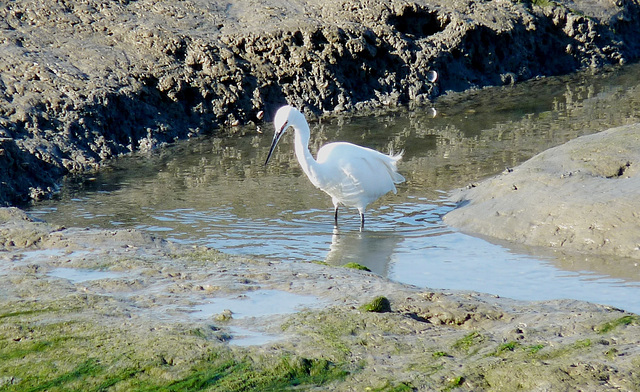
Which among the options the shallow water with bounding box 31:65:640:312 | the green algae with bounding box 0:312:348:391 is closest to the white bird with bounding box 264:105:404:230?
the shallow water with bounding box 31:65:640:312

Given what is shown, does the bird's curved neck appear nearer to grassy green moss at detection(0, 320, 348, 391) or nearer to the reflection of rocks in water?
the reflection of rocks in water

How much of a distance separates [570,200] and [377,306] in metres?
3.35

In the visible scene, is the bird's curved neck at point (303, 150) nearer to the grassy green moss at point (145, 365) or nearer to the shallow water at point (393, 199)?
the shallow water at point (393, 199)

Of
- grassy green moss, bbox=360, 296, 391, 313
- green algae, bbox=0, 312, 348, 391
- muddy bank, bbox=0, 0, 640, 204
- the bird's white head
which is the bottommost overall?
green algae, bbox=0, 312, 348, 391

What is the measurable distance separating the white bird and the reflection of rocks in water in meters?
0.31

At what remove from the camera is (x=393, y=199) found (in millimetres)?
8336

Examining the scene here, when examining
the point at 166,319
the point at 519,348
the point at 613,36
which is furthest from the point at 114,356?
the point at 613,36

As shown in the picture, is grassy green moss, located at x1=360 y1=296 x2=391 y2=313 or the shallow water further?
the shallow water

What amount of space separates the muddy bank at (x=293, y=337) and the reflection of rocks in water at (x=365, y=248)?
1.54m

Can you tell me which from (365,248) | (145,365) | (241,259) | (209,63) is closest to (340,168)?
(365,248)

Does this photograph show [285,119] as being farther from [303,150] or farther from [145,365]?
[145,365]

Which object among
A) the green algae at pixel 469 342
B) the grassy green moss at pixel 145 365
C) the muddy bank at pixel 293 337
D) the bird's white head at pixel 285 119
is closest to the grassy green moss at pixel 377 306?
the muddy bank at pixel 293 337

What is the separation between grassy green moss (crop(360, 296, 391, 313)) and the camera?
390cm

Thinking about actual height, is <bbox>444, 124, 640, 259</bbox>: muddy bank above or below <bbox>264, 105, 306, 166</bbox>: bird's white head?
below
